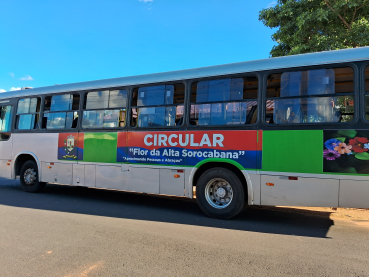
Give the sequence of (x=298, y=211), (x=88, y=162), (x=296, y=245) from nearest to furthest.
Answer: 1. (x=296, y=245)
2. (x=298, y=211)
3. (x=88, y=162)

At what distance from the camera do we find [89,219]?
5.95 m

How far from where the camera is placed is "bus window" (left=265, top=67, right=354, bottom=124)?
204 inches

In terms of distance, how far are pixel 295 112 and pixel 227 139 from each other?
1.44m

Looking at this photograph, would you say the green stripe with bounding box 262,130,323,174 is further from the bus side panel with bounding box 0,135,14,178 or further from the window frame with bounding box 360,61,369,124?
the bus side panel with bounding box 0,135,14,178

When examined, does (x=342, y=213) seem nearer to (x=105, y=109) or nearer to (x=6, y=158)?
(x=105, y=109)

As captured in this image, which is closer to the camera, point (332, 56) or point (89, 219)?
point (332, 56)

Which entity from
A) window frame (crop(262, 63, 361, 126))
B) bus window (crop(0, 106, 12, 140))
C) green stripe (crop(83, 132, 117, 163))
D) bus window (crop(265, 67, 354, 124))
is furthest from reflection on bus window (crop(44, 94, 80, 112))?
bus window (crop(265, 67, 354, 124))

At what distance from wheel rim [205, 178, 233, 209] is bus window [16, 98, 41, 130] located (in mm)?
6096

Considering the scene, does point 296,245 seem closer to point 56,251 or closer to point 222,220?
point 222,220

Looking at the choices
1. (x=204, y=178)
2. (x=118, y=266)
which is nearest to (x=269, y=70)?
(x=204, y=178)

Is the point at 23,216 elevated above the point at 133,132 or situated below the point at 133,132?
below

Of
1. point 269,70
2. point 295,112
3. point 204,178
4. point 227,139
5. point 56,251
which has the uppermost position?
point 269,70

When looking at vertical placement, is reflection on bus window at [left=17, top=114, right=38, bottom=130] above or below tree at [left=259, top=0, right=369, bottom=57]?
below

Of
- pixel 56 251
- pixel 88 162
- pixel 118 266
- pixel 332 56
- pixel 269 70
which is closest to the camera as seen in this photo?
pixel 118 266
